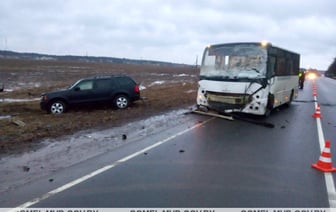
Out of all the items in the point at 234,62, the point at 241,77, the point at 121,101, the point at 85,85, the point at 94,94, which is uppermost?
the point at 234,62

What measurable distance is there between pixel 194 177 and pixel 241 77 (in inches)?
271

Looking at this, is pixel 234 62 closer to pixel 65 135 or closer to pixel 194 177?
pixel 65 135

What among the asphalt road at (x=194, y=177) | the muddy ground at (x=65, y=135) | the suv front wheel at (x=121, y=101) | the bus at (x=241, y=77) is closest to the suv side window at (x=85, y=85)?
the muddy ground at (x=65, y=135)

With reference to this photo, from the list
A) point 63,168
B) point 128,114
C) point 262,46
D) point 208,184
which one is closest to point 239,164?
point 208,184

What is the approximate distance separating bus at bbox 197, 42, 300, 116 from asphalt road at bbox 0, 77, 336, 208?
113 inches

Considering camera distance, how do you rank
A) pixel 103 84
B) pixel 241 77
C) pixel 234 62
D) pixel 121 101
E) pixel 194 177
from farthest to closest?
pixel 121 101
pixel 103 84
pixel 234 62
pixel 241 77
pixel 194 177

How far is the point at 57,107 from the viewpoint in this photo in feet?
46.3

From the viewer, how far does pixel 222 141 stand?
828cm

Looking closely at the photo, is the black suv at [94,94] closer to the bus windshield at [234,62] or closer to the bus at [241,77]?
the bus at [241,77]

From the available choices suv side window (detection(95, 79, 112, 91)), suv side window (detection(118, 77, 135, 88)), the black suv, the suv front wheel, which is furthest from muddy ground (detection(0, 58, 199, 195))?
suv side window (detection(118, 77, 135, 88))

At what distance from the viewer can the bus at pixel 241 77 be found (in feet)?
37.2

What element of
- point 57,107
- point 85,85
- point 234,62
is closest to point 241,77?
point 234,62

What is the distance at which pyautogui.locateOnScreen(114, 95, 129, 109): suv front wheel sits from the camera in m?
15.1

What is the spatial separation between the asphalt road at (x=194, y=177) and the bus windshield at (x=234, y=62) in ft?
11.4
